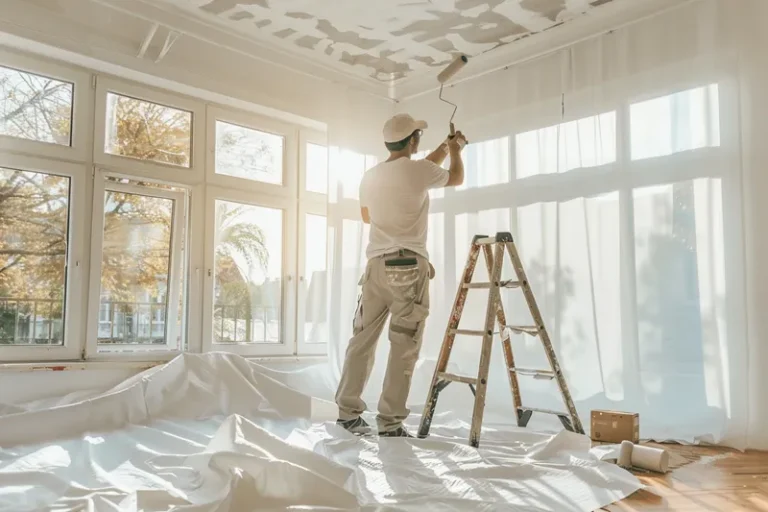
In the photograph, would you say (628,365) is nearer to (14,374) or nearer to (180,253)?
(180,253)

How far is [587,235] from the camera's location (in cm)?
369

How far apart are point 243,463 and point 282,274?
2.73 metres

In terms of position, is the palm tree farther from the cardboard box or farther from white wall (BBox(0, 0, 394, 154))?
the cardboard box

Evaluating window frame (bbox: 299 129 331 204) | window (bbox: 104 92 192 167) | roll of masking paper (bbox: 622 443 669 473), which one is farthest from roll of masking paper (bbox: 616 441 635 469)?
window (bbox: 104 92 192 167)

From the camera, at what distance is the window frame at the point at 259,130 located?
4160 mm

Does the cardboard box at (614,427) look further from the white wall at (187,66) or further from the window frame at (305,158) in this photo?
the white wall at (187,66)

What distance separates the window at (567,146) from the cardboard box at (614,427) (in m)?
1.51

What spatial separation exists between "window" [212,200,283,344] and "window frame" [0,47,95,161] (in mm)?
958

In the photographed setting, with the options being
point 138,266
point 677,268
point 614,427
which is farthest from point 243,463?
point 677,268

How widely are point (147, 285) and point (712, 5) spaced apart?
3.68 metres

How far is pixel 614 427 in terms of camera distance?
3045mm

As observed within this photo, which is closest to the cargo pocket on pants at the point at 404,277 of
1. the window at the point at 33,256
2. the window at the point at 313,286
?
the window at the point at 313,286

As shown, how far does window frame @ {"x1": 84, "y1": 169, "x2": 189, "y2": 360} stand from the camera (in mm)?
3529

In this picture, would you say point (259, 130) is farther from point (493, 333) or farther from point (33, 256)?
point (493, 333)
